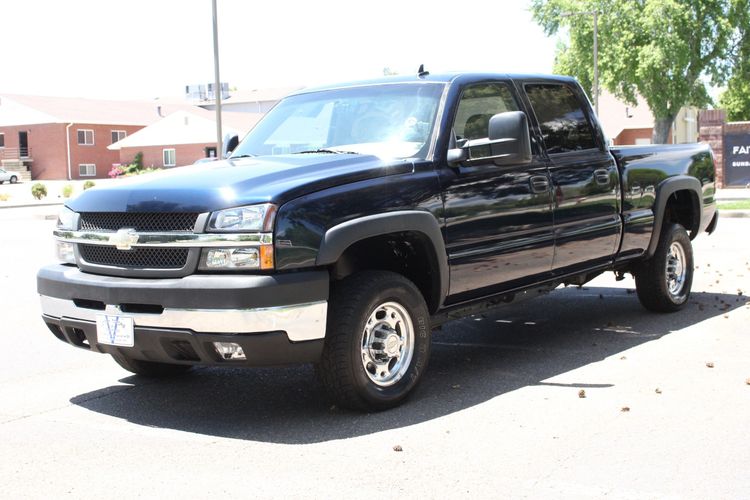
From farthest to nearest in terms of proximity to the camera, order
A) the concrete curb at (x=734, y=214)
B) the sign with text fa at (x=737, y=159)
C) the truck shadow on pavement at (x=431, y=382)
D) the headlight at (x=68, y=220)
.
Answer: the sign with text fa at (x=737, y=159)
the concrete curb at (x=734, y=214)
the headlight at (x=68, y=220)
the truck shadow on pavement at (x=431, y=382)

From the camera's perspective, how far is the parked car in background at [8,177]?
68.0 metres

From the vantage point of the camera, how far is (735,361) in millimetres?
7082

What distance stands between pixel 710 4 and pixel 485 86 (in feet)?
132

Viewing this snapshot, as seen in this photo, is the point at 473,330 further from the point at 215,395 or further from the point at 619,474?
the point at 619,474

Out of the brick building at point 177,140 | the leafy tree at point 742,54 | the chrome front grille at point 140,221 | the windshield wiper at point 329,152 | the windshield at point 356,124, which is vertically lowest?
the chrome front grille at point 140,221

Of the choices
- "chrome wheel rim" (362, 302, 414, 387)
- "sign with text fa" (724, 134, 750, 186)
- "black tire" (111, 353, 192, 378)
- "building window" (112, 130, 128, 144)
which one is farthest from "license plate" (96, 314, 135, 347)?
"building window" (112, 130, 128, 144)

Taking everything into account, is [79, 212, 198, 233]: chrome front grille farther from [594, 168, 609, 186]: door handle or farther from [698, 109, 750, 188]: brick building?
[698, 109, 750, 188]: brick building

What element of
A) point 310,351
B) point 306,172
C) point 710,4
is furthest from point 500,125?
point 710,4

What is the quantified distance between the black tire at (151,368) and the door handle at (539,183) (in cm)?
276

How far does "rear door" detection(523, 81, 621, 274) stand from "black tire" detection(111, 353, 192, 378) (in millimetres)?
2833

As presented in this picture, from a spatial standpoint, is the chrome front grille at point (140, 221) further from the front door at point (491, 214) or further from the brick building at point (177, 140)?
the brick building at point (177, 140)

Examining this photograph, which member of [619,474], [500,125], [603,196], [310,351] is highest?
[500,125]

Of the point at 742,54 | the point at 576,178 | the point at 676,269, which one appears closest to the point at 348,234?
the point at 576,178

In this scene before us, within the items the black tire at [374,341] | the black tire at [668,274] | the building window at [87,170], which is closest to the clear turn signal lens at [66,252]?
the black tire at [374,341]
